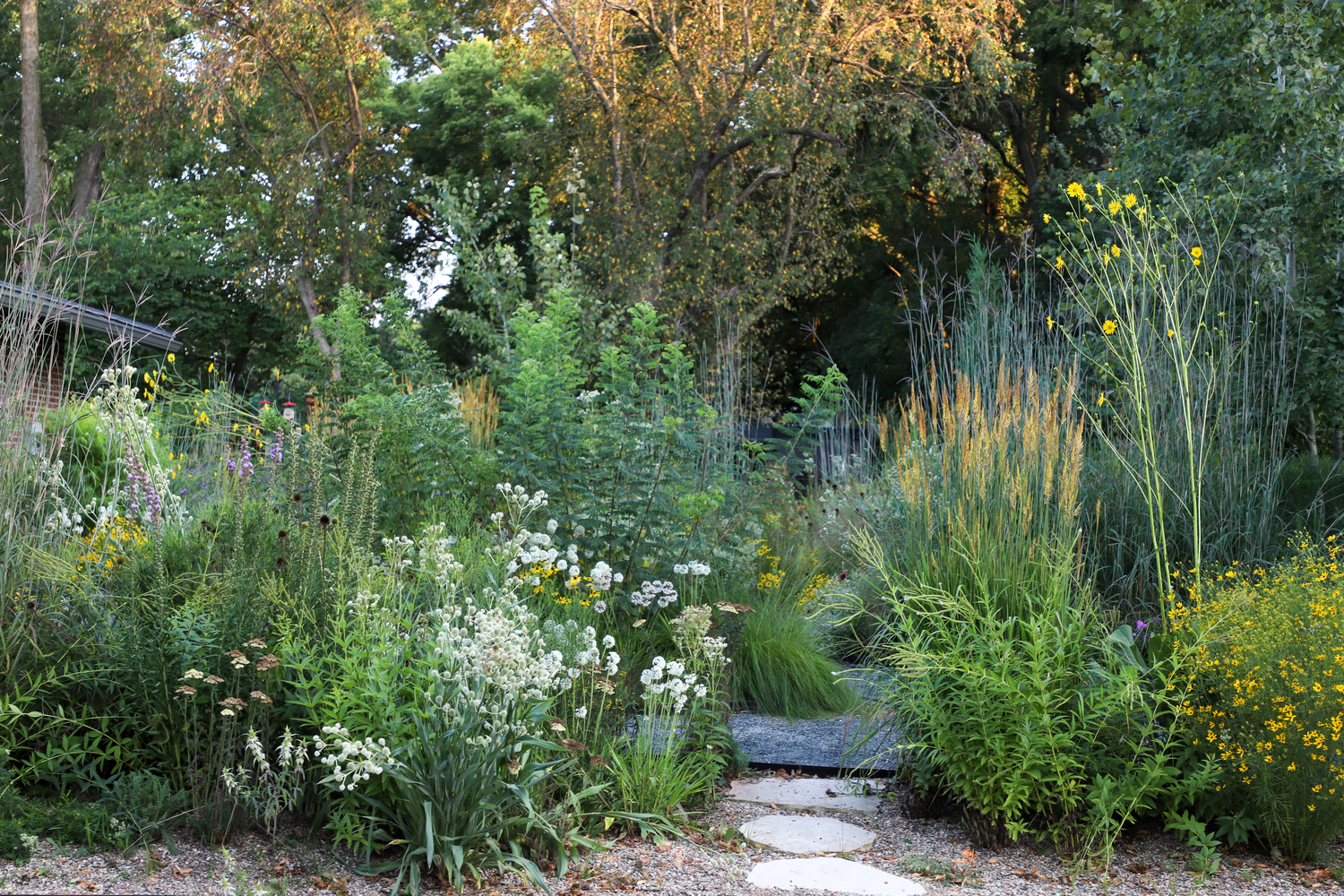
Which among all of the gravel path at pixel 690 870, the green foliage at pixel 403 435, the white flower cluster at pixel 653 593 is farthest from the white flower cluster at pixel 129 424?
the white flower cluster at pixel 653 593

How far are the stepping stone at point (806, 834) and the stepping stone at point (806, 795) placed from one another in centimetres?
13

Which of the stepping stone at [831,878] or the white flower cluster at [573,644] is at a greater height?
the white flower cluster at [573,644]

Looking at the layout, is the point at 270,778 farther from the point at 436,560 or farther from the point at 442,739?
the point at 436,560

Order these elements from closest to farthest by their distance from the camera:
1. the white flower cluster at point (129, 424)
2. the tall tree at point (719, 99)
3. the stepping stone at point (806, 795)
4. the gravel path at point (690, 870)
Answer: the gravel path at point (690, 870) → the stepping stone at point (806, 795) → the white flower cluster at point (129, 424) → the tall tree at point (719, 99)

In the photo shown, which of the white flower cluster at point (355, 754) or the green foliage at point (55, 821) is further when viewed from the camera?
the green foliage at point (55, 821)

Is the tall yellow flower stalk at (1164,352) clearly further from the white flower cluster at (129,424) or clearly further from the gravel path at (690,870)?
the white flower cluster at (129,424)

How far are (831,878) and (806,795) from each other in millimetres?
794

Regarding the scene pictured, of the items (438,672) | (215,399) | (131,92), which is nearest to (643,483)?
(438,672)

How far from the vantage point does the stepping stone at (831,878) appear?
113 inches

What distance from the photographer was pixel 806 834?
3324 millimetres

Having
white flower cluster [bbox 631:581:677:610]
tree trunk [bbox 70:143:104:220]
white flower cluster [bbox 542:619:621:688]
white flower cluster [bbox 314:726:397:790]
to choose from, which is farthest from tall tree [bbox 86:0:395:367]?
white flower cluster [bbox 314:726:397:790]

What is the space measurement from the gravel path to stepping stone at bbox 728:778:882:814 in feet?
0.84

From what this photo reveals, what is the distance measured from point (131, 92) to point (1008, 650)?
14909mm

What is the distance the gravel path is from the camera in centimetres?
267
